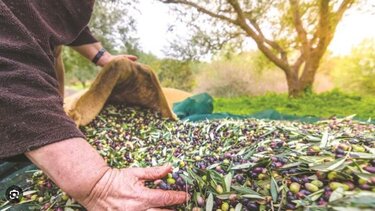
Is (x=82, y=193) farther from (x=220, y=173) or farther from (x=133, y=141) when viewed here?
(x=133, y=141)

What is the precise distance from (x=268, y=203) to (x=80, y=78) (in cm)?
1444

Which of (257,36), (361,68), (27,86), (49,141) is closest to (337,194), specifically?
(49,141)

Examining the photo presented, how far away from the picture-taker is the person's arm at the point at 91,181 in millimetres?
755

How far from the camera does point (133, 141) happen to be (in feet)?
4.60

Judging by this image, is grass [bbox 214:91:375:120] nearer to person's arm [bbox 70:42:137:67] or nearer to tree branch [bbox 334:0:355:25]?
tree branch [bbox 334:0:355:25]

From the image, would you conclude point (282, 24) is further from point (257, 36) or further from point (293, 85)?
point (293, 85)

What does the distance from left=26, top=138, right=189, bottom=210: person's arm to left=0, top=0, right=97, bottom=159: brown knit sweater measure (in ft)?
0.09

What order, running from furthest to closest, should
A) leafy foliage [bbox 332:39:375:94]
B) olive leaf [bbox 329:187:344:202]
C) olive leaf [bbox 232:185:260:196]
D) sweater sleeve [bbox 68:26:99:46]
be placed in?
leafy foliage [bbox 332:39:375:94], sweater sleeve [bbox 68:26:99:46], olive leaf [bbox 232:185:260:196], olive leaf [bbox 329:187:344:202]

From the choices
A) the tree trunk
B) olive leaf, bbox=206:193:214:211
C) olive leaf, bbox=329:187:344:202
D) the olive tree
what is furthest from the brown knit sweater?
the tree trunk

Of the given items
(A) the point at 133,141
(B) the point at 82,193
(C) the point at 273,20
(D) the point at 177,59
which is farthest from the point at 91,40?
(D) the point at 177,59

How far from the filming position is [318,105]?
2621 mm

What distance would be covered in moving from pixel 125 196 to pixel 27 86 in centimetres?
34

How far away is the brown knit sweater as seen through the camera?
2.51 ft

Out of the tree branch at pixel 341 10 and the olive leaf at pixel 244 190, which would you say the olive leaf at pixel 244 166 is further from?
the tree branch at pixel 341 10
